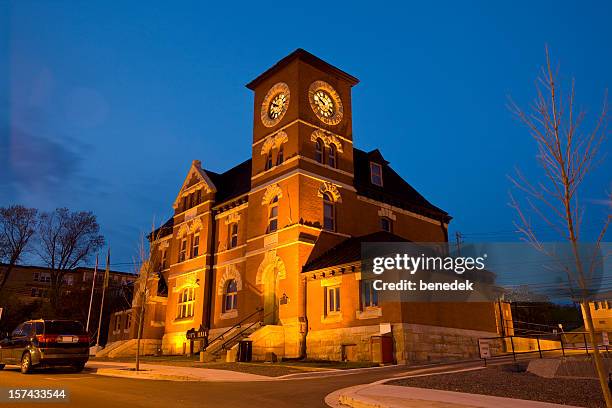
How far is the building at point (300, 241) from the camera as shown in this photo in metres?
24.8

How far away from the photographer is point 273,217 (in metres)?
30.5

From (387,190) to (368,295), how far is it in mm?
12505

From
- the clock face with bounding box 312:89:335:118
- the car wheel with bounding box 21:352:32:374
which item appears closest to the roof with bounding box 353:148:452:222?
the clock face with bounding box 312:89:335:118

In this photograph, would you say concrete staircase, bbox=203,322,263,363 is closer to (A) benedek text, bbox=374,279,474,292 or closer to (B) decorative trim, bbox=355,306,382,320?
(B) decorative trim, bbox=355,306,382,320

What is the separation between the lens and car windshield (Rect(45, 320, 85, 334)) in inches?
695

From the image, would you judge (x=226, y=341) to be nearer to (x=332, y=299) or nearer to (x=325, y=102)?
(x=332, y=299)

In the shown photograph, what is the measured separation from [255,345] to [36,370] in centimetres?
1067

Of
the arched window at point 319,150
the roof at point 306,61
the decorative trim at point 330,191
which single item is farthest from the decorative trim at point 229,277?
the roof at point 306,61

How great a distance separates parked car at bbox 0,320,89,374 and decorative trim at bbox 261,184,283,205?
14403 millimetres

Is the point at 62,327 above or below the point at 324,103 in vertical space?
below

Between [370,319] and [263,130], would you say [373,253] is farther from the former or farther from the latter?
[263,130]

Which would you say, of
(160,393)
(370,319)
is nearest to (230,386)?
(160,393)

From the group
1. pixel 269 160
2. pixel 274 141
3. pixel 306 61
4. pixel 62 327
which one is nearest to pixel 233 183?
pixel 269 160

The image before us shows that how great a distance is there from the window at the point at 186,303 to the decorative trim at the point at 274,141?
12005 mm
